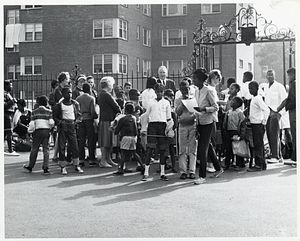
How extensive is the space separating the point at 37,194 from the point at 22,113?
7277 millimetres

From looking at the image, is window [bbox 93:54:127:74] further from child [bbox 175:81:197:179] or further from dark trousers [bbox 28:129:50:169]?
child [bbox 175:81:197:179]

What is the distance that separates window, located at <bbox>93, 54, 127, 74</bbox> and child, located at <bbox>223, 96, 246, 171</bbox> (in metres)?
24.3

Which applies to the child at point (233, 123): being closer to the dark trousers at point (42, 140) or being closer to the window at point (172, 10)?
the dark trousers at point (42, 140)

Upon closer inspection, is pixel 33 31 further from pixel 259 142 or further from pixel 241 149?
pixel 259 142

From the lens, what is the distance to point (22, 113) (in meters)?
15.0

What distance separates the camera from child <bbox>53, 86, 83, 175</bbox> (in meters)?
10.3

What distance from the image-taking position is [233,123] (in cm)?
1068

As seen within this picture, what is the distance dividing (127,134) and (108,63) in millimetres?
25193

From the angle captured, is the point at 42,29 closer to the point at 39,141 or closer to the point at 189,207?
the point at 39,141

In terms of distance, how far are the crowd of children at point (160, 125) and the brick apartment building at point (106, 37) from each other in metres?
23.2

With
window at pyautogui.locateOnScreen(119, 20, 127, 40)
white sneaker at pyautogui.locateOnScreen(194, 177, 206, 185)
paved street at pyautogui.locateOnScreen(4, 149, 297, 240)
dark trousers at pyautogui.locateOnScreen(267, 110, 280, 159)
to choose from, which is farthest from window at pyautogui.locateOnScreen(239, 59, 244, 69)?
white sneaker at pyautogui.locateOnScreen(194, 177, 206, 185)

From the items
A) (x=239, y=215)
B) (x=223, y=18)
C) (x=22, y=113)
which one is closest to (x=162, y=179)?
(x=239, y=215)

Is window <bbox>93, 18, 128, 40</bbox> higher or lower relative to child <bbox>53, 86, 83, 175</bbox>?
higher

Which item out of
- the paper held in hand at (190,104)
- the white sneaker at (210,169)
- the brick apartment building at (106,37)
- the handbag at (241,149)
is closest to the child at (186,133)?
the paper held in hand at (190,104)
